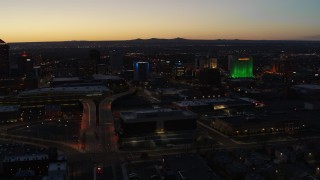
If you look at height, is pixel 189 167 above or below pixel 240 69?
below

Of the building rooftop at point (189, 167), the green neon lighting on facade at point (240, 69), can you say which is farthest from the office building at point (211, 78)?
the building rooftop at point (189, 167)

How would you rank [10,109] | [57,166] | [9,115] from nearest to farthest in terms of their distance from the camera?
[57,166] < [9,115] < [10,109]

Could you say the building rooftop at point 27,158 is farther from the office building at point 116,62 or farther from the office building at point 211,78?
the office building at point 116,62

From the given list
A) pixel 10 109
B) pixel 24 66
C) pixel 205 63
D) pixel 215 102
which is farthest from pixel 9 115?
pixel 205 63

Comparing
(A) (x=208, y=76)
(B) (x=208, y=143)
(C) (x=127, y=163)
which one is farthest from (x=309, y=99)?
(C) (x=127, y=163)

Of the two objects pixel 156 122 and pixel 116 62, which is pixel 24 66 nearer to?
pixel 116 62

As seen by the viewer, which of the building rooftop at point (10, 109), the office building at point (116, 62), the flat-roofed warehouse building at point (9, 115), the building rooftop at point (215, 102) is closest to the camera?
the flat-roofed warehouse building at point (9, 115)

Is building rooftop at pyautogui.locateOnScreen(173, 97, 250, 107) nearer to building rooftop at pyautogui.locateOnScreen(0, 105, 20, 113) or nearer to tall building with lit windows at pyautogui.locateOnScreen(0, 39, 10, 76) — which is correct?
building rooftop at pyautogui.locateOnScreen(0, 105, 20, 113)
